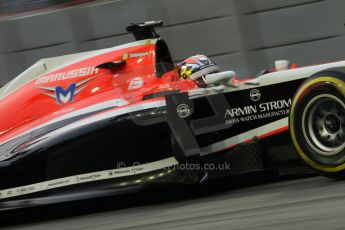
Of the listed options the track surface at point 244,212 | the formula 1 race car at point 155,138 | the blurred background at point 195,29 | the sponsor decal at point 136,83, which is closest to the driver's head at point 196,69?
the formula 1 race car at point 155,138

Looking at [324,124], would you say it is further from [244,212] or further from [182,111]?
[182,111]

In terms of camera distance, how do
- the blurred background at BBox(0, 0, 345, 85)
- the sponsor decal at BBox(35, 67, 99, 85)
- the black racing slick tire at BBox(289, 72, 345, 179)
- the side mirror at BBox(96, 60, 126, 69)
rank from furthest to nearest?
1. the blurred background at BBox(0, 0, 345, 85)
2. the sponsor decal at BBox(35, 67, 99, 85)
3. the side mirror at BBox(96, 60, 126, 69)
4. the black racing slick tire at BBox(289, 72, 345, 179)

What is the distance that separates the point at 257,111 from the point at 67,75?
1.80m

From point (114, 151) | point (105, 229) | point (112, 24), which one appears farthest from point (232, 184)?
point (112, 24)

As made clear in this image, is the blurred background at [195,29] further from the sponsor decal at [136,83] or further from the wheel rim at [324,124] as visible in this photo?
the wheel rim at [324,124]

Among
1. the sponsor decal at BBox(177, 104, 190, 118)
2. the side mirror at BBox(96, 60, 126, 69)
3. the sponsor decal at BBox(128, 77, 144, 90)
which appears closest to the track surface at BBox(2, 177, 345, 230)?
the sponsor decal at BBox(177, 104, 190, 118)

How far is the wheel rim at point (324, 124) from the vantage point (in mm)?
4914

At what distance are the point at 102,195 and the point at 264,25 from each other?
474 cm

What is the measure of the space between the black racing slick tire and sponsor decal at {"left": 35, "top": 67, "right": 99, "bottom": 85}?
198 centimetres

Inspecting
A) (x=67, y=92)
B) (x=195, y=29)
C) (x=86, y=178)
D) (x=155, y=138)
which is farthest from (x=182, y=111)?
(x=195, y=29)

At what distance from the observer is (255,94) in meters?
5.43

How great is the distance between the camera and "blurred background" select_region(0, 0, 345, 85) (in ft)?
31.3

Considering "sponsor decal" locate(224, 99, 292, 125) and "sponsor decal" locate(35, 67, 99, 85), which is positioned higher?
"sponsor decal" locate(35, 67, 99, 85)

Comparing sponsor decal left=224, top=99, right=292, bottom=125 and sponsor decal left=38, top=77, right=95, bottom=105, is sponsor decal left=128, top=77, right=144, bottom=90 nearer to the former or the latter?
sponsor decal left=38, top=77, right=95, bottom=105
